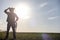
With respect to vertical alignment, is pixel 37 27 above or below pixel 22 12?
below

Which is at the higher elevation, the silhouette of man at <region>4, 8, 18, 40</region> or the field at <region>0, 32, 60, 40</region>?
the silhouette of man at <region>4, 8, 18, 40</region>

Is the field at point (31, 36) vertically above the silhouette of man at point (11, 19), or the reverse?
the silhouette of man at point (11, 19)

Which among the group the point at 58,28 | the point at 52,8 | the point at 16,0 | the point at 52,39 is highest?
the point at 16,0

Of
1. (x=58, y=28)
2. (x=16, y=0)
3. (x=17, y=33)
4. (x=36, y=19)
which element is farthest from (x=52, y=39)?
→ (x=16, y=0)

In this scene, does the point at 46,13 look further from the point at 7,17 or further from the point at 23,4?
the point at 7,17

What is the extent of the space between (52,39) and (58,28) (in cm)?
21

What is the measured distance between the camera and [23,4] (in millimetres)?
2383

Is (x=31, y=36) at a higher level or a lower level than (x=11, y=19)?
lower

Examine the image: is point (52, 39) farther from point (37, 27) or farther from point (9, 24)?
point (9, 24)

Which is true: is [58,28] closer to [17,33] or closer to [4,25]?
[17,33]

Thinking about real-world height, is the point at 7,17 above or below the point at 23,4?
below

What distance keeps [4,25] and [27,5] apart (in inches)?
19.8

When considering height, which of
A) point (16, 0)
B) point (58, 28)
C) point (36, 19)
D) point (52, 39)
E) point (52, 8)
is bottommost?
point (52, 39)

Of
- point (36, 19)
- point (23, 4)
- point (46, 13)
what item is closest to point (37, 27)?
point (36, 19)
